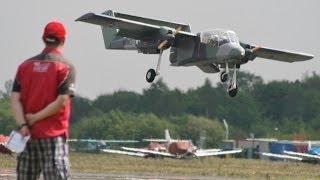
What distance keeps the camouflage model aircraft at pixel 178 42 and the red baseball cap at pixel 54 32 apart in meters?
28.6

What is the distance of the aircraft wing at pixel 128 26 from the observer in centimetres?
3872

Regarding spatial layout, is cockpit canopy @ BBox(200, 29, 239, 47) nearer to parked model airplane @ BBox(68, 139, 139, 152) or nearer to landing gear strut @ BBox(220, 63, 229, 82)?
landing gear strut @ BBox(220, 63, 229, 82)

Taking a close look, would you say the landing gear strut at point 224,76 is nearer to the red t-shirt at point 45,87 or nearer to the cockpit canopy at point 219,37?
the cockpit canopy at point 219,37

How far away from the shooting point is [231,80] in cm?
3700

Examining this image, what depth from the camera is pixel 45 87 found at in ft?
26.0

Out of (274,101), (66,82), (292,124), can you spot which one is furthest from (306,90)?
(66,82)

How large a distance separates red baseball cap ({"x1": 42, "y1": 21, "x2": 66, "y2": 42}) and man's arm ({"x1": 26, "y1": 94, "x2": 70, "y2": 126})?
581 mm

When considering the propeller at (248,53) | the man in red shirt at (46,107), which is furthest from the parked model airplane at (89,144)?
the man in red shirt at (46,107)

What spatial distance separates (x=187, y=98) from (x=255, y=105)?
1273 centimetres

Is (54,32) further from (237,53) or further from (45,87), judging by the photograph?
(237,53)

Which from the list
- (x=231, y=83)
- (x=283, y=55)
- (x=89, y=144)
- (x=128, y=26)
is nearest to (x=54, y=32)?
(x=231, y=83)

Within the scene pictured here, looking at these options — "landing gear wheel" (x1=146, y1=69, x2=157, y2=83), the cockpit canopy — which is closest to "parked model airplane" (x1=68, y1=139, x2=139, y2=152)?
"landing gear wheel" (x1=146, y1=69, x2=157, y2=83)

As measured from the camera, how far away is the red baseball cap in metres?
8.02

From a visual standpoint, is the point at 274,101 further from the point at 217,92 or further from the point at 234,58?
the point at 234,58
